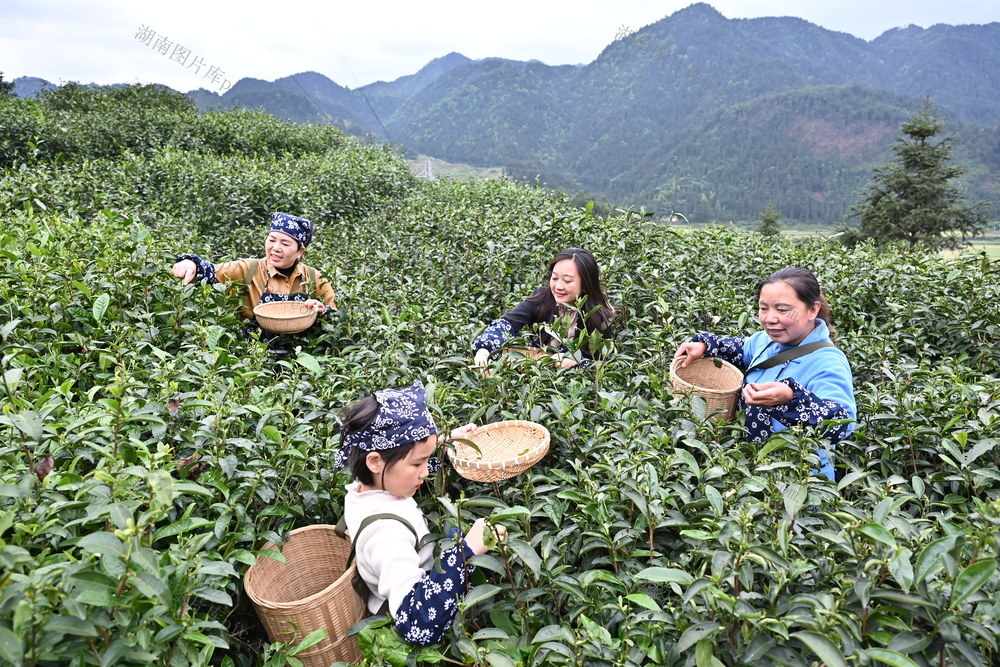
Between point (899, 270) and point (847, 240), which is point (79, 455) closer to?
point (899, 270)

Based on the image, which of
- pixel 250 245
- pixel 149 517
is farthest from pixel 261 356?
pixel 250 245

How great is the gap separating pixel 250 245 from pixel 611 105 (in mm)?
77993

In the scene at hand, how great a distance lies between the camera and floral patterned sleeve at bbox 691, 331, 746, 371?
264 centimetres

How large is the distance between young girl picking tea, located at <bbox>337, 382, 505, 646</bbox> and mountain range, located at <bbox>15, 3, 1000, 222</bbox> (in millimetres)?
48978

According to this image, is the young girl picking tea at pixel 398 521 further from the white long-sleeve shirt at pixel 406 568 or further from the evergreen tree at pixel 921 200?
the evergreen tree at pixel 921 200

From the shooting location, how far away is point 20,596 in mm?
936

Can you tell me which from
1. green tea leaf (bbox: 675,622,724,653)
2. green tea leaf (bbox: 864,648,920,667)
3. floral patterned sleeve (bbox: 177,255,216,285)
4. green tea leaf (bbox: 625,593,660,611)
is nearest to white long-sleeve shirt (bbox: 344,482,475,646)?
green tea leaf (bbox: 625,593,660,611)

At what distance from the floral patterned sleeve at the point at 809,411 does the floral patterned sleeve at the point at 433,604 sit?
1351 mm

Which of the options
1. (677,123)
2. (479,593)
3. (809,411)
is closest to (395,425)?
(479,593)

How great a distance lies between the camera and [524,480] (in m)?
1.72

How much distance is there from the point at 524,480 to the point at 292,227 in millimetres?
2289

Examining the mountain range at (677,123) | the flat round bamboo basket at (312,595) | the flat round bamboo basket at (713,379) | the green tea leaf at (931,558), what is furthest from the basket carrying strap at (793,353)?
the mountain range at (677,123)

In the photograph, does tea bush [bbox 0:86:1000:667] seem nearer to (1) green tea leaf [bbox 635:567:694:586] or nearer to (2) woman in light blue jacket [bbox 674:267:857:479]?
(1) green tea leaf [bbox 635:567:694:586]

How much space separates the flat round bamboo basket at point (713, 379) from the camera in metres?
2.37
